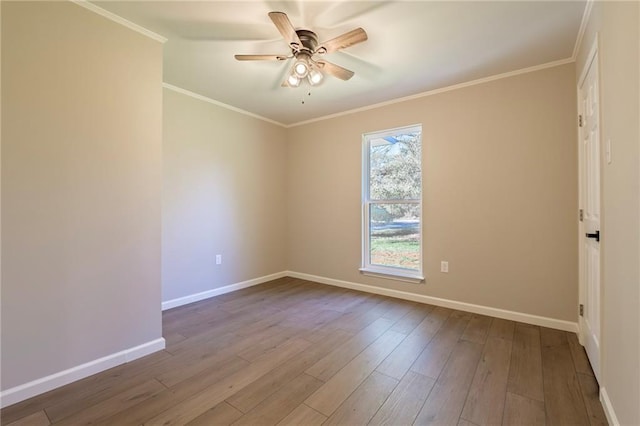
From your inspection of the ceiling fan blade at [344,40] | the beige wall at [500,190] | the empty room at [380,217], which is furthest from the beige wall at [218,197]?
the ceiling fan blade at [344,40]

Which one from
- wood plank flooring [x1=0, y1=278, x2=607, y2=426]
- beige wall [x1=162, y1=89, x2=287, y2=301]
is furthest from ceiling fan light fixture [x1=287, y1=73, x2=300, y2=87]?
wood plank flooring [x1=0, y1=278, x2=607, y2=426]

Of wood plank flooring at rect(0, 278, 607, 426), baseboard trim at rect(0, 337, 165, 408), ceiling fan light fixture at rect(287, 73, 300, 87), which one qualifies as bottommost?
wood plank flooring at rect(0, 278, 607, 426)

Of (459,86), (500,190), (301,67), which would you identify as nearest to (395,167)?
(459,86)

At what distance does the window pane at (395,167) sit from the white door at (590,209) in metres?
1.50

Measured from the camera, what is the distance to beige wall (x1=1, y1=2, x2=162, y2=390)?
1626mm

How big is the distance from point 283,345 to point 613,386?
203 centimetres

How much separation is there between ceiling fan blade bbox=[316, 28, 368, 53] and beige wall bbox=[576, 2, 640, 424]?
129 cm

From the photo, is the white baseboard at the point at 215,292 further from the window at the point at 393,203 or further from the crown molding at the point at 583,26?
the crown molding at the point at 583,26

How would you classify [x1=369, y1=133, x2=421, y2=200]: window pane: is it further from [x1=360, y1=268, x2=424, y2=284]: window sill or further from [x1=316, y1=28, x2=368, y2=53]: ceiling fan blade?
[x1=316, y1=28, x2=368, y2=53]: ceiling fan blade

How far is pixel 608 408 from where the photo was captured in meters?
1.46

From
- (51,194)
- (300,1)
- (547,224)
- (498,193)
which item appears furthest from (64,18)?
(547,224)

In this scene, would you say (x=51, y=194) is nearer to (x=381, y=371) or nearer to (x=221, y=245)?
(x=221, y=245)

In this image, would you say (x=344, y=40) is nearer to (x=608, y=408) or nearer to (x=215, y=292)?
(x=608, y=408)

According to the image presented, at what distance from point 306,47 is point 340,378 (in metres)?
2.39
